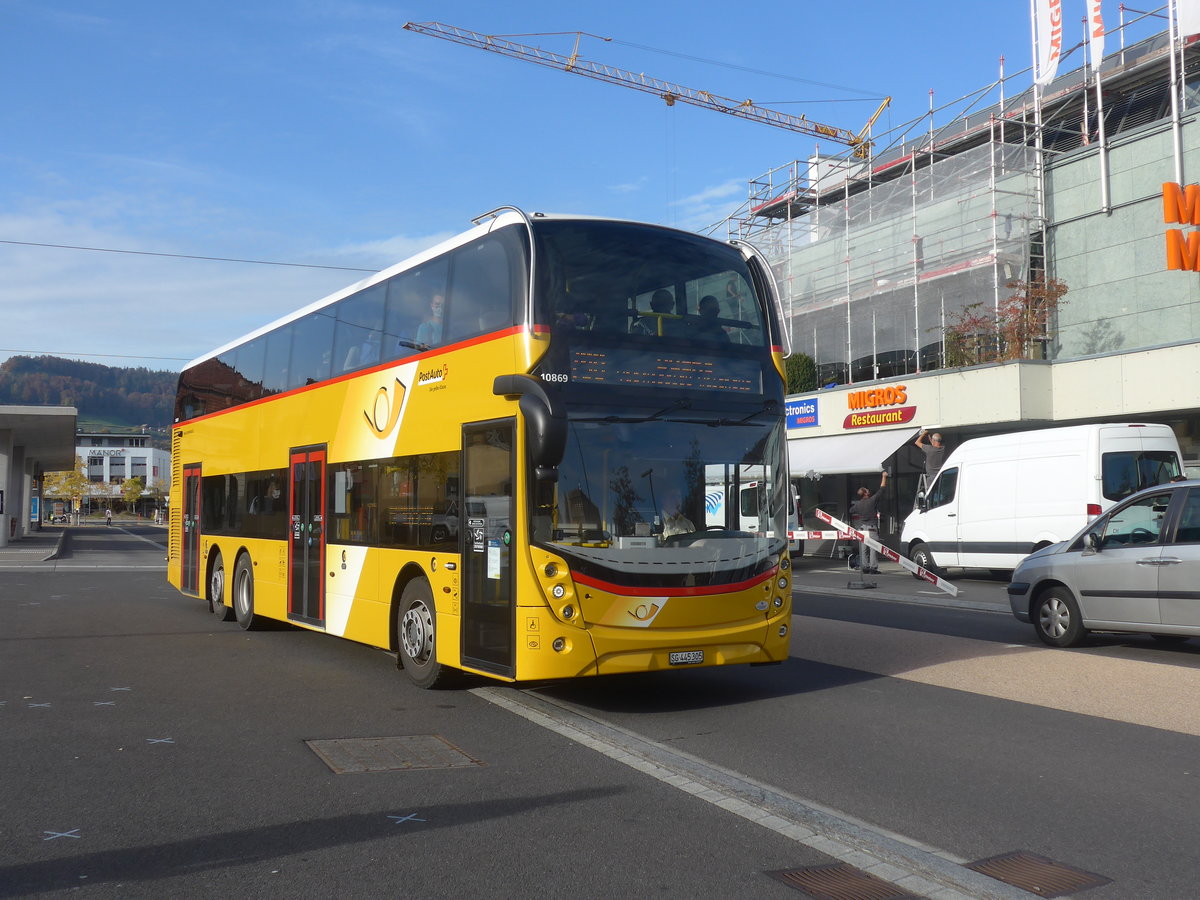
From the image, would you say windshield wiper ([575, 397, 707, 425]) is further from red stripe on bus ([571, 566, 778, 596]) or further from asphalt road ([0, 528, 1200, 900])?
asphalt road ([0, 528, 1200, 900])

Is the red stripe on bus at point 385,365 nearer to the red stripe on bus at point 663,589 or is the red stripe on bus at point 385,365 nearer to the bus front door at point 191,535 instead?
the bus front door at point 191,535

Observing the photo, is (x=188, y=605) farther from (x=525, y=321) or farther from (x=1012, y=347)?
(x=1012, y=347)

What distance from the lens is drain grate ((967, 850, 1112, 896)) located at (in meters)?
4.58

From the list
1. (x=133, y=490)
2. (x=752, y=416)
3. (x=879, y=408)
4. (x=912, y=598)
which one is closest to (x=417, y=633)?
(x=752, y=416)

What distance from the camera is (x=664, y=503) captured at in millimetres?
8422

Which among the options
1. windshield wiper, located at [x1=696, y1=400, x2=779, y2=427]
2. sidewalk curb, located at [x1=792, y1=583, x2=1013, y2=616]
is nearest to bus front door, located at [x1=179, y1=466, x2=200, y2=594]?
sidewalk curb, located at [x1=792, y1=583, x2=1013, y2=616]

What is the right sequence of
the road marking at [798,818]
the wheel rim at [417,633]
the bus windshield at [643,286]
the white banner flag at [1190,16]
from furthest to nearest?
1. the white banner flag at [1190,16]
2. the wheel rim at [417,633]
3. the bus windshield at [643,286]
4. the road marking at [798,818]

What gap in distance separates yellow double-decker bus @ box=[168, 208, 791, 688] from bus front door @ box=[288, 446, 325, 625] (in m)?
1.04

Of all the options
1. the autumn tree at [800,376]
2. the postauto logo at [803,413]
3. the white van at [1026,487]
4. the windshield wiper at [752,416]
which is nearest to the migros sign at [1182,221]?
the white van at [1026,487]

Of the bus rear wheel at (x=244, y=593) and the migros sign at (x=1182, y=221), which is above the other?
the migros sign at (x=1182, y=221)

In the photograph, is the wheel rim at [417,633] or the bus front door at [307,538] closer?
the wheel rim at [417,633]

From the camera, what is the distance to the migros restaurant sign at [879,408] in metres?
31.3

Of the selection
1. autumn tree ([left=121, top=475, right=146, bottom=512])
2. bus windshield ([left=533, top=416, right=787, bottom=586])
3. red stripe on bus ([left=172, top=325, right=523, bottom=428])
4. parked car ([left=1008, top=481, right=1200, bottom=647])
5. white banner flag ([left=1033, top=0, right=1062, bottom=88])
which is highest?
white banner flag ([left=1033, top=0, right=1062, bottom=88])

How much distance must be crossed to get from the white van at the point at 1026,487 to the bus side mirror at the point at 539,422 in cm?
1362
